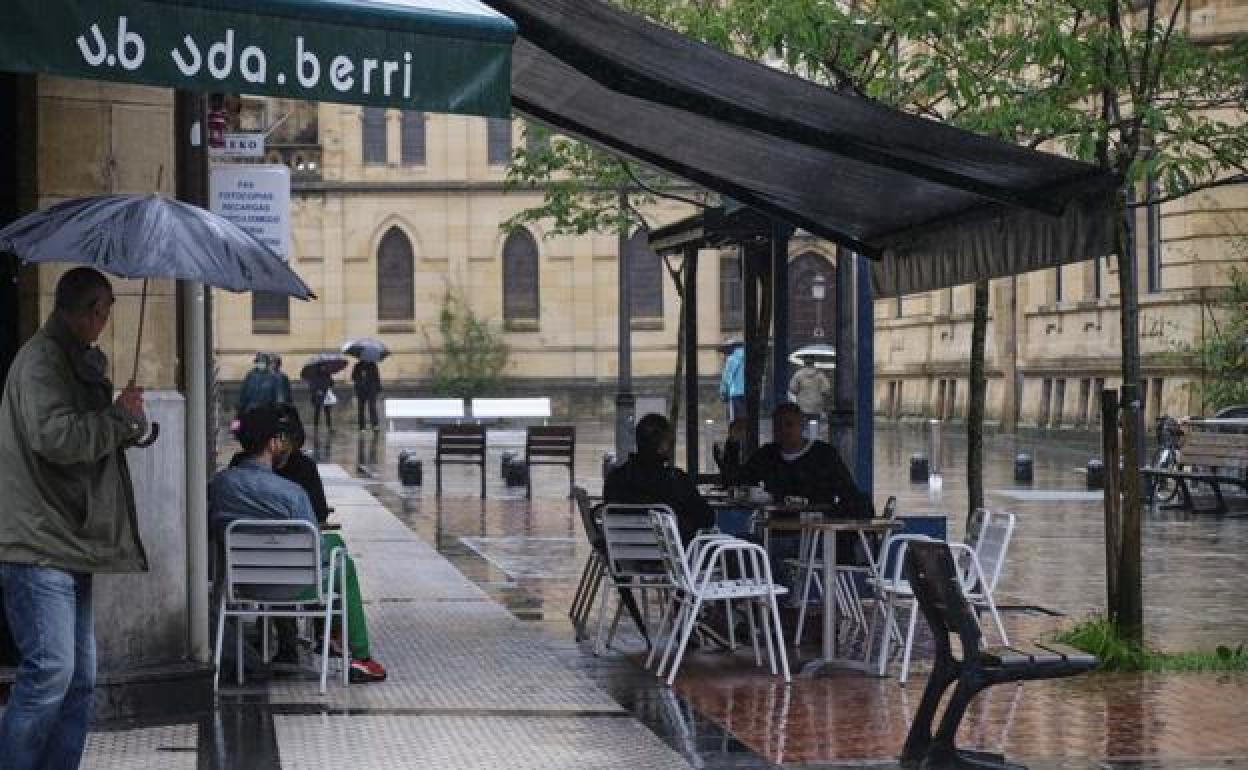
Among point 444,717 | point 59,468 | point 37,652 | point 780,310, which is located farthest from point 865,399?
point 37,652

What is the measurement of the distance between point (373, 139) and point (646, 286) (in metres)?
8.65

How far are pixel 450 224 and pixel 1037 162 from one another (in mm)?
54404

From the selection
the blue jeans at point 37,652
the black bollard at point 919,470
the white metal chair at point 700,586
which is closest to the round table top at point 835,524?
the white metal chair at point 700,586

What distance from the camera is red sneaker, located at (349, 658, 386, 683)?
40.9ft

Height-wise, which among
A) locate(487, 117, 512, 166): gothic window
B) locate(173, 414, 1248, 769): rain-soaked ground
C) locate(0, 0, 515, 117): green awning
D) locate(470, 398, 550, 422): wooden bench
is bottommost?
locate(173, 414, 1248, 769): rain-soaked ground

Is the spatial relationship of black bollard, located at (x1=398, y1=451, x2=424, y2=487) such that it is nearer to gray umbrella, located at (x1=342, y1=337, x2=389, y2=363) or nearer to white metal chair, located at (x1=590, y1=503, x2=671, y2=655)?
white metal chair, located at (x1=590, y1=503, x2=671, y2=655)

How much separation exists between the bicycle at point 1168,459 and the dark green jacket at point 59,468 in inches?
874

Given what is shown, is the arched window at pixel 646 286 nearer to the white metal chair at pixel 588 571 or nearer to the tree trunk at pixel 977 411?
the tree trunk at pixel 977 411

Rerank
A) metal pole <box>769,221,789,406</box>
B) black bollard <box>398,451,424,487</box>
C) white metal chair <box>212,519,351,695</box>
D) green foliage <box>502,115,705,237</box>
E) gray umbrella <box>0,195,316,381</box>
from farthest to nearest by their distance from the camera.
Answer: green foliage <box>502,115,705,237</box> < black bollard <box>398,451,424,487</box> < metal pole <box>769,221,789,406</box> < white metal chair <box>212,519,351,695</box> < gray umbrella <box>0,195,316,381</box>

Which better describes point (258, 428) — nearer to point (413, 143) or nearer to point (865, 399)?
point (865, 399)

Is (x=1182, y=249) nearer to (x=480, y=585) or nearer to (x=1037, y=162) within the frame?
(x=480, y=585)

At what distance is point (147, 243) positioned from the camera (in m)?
9.93

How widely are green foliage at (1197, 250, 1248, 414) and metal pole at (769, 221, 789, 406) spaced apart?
1799 centimetres

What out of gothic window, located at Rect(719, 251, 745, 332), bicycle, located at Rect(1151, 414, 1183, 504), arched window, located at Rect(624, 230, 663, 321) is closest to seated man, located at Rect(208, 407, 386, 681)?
bicycle, located at Rect(1151, 414, 1183, 504)
